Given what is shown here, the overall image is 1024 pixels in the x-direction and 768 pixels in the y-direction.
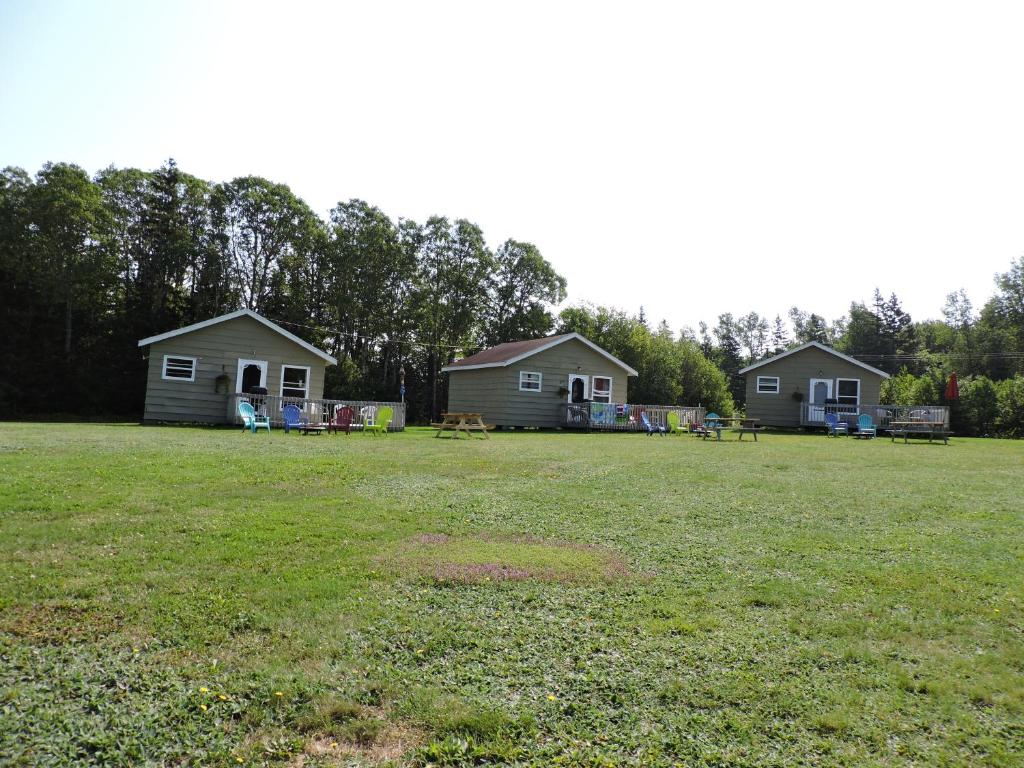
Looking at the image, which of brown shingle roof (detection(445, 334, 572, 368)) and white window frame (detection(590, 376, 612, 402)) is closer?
brown shingle roof (detection(445, 334, 572, 368))

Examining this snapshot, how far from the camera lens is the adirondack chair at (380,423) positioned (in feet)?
66.0

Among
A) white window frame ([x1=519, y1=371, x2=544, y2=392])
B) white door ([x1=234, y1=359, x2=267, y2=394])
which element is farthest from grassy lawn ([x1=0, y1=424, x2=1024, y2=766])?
white window frame ([x1=519, y1=371, x2=544, y2=392])

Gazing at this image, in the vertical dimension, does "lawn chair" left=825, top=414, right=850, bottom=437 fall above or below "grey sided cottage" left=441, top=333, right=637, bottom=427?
below

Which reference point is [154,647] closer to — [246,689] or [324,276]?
[246,689]

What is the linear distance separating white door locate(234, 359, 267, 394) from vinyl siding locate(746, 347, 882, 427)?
77.3 ft

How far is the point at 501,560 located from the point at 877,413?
2645 centimetres

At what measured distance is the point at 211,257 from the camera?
36062 mm

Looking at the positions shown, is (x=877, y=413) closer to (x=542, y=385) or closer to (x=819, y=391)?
(x=819, y=391)

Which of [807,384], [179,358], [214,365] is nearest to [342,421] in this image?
[214,365]

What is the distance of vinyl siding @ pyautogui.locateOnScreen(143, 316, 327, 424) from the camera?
2183cm

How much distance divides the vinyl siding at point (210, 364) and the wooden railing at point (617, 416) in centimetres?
1180

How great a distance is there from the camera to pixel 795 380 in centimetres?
3142

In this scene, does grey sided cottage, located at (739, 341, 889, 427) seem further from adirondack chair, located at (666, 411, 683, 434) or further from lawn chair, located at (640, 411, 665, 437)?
lawn chair, located at (640, 411, 665, 437)

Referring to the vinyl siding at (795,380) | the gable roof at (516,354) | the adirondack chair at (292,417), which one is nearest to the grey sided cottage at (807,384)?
the vinyl siding at (795,380)
